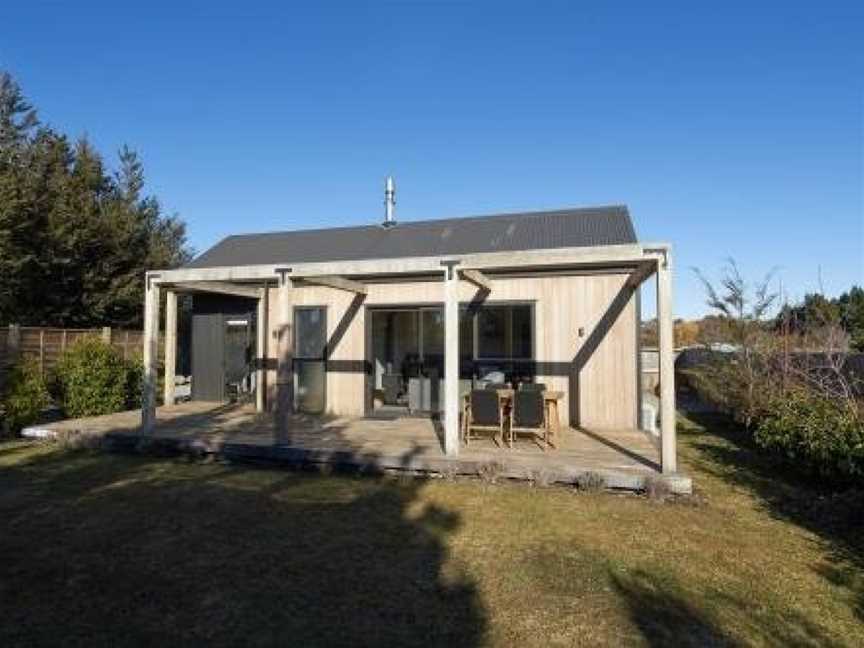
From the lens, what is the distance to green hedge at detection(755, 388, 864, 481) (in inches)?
241

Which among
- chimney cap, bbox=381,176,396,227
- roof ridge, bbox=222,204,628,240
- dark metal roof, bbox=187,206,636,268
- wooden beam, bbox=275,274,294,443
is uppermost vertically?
chimney cap, bbox=381,176,396,227

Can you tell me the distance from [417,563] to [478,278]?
5437 mm

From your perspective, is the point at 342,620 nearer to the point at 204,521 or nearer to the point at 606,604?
the point at 606,604

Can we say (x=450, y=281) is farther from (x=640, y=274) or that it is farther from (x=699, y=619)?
(x=699, y=619)

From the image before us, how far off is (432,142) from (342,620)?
13.9m

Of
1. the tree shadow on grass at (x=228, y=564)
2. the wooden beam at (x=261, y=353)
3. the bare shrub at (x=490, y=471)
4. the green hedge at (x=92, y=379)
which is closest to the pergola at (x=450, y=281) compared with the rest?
the bare shrub at (x=490, y=471)

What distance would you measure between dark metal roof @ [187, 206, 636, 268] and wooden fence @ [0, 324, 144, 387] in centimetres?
349

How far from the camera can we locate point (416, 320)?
37.3 ft

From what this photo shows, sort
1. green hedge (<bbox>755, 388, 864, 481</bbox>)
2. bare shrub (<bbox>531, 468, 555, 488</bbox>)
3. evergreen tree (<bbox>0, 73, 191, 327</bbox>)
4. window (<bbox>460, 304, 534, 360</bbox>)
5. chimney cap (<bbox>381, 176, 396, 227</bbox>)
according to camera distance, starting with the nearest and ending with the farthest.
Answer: green hedge (<bbox>755, 388, 864, 481</bbox>) < bare shrub (<bbox>531, 468, 555, 488</bbox>) < window (<bbox>460, 304, 534, 360</bbox>) < chimney cap (<bbox>381, 176, 396, 227</bbox>) < evergreen tree (<bbox>0, 73, 191, 327</bbox>)

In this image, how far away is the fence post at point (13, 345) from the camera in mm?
10883

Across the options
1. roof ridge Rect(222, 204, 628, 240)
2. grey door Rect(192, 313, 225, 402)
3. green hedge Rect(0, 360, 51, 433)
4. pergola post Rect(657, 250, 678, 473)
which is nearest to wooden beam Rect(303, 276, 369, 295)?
roof ridge Rect(222, 204, 628, 240)

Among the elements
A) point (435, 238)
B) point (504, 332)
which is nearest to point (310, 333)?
point (435, 238)

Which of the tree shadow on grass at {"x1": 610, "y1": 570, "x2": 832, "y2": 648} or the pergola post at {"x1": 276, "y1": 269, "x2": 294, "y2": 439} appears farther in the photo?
the pergola post at {"x1": 276, "y1": 269, "x2": 294, "y2": 439}

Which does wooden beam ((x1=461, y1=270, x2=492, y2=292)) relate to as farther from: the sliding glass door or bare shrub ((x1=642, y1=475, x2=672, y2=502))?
bare shrub ((x1=642, y1=475, x2=672, y2=502))
